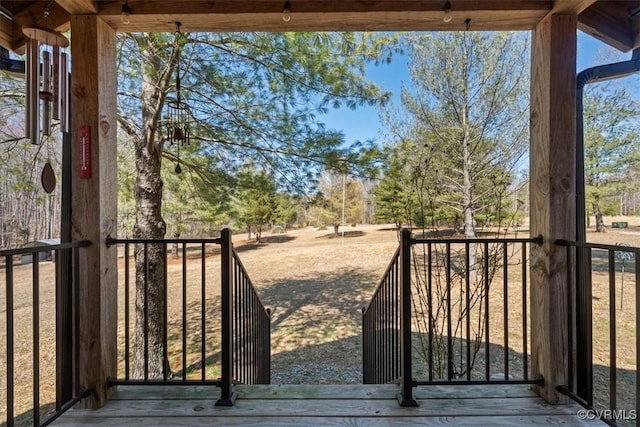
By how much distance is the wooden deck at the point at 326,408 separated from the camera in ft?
4.71

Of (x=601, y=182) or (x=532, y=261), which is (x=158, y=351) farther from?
(x=601, y=182)

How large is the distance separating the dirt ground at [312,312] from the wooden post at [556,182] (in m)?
2.30

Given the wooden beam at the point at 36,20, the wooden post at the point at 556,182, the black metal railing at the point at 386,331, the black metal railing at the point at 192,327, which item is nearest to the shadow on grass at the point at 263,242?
the black metal railing at the point at 192,327

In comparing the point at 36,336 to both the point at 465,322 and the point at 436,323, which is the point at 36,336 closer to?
the point at 436,323

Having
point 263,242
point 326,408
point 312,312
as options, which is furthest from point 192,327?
point 263,242

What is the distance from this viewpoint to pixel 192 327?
17.2 feet

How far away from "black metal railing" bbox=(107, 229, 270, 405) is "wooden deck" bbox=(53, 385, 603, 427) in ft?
0.28

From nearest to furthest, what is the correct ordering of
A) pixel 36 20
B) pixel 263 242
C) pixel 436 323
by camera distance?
1. pixel 36 20
2. pixel 436 323
3. pixel 263 242

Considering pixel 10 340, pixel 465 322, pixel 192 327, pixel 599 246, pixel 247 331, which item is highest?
pixel 599 246

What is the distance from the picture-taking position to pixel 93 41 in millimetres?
1565

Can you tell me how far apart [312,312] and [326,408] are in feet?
14.9

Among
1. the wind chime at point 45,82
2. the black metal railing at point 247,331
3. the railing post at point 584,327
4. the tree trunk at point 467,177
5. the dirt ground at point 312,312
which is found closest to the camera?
the wind chime at point 45,82

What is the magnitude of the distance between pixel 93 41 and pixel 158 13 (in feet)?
1.15

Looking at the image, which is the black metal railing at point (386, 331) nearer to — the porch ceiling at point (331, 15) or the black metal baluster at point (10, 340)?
the porch ceiling at point (331, 15)
